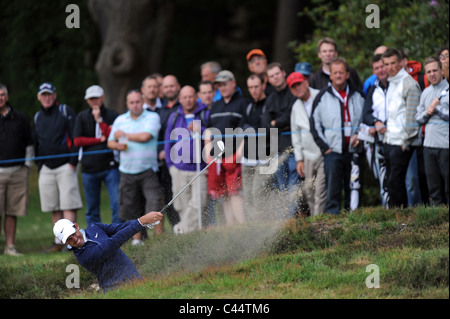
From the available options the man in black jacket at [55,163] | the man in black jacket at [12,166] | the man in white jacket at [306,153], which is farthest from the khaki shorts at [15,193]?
the man in white jacket at [306,153]

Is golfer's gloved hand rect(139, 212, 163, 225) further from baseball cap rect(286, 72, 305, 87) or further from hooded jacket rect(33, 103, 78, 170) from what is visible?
hooded jacket rect(33, 103, 78, 170)

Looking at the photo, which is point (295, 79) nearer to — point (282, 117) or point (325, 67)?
point (282, 117)

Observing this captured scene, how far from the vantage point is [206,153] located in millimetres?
13039

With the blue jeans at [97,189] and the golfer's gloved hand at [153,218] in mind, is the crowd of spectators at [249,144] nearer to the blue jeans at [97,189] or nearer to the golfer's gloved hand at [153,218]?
the blue jeans at [97,189]

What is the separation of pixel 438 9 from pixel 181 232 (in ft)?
21.1

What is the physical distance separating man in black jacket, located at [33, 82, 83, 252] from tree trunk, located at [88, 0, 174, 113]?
9.62 metres

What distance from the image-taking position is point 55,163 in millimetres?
13953

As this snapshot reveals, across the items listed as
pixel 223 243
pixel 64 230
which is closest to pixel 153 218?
pixel 64 230

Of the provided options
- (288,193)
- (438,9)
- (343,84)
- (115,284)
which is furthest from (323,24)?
(115,284)

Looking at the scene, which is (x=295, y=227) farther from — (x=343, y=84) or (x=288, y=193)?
(x=343, y=84)

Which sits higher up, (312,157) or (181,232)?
(312,157)

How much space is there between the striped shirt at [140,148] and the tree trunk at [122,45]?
407 inches

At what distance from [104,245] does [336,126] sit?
439cm
